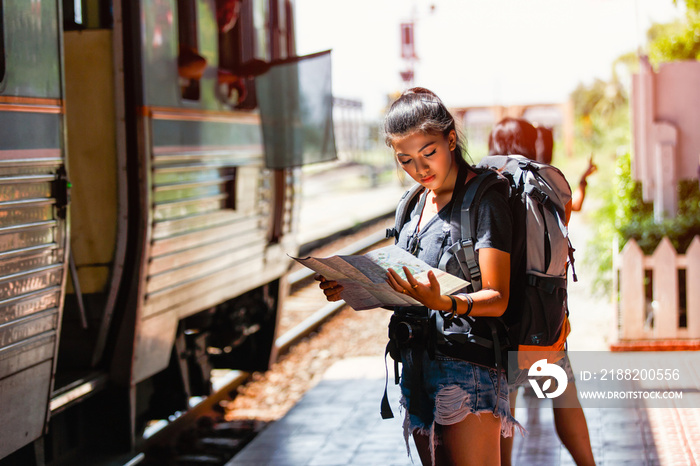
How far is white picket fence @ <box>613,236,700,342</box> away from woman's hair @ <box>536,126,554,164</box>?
236 centimetres

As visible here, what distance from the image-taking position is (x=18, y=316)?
335 cm

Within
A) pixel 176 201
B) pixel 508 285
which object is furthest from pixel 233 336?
pixel 508 285

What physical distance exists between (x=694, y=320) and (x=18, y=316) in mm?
4876

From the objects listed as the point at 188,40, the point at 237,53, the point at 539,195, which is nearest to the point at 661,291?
the point at 237,53

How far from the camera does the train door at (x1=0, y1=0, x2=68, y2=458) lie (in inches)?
127

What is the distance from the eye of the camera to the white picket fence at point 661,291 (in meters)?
5.95

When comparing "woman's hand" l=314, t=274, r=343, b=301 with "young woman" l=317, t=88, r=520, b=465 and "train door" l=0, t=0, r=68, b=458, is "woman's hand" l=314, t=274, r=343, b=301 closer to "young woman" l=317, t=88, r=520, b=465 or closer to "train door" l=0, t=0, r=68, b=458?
"young woman" l=317, t=88, r=520, b=465

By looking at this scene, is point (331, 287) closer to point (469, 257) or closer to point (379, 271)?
point (379, 271)

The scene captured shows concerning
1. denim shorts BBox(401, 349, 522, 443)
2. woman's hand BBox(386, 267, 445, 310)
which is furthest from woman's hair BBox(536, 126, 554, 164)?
woman's hand BBox(386, 267, 445, 310)

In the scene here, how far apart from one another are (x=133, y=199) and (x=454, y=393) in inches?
92.5

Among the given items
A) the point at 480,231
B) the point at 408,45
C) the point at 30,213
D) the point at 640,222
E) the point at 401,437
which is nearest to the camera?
the point at 480,231

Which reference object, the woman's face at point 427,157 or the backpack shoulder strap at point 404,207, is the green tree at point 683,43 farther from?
the woman's face at point 427,157

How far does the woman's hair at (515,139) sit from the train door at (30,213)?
6.65 ft

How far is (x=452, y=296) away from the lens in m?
2.38
